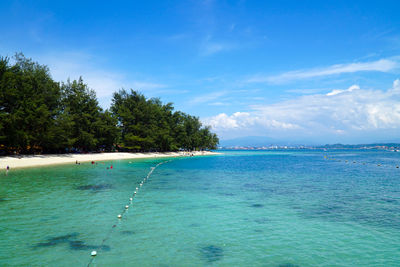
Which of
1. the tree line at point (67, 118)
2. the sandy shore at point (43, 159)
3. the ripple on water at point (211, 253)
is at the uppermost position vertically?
the tree line at point (67, 118)

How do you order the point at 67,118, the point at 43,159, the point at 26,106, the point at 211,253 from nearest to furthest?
the point at 211,253
the point at 26,106
the point at 43,159
the point at 67,118

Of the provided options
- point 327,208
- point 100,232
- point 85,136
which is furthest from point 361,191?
point 85,136

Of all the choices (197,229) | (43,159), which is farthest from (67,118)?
(197,229)

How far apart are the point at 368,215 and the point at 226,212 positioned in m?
9.83

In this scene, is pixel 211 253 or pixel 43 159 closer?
pixel 211 253

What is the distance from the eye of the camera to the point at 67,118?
72.0 meters

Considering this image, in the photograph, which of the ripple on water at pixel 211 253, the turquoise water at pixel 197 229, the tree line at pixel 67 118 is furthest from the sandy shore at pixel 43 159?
the ripple on water at pixel 211 253

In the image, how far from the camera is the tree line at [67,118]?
56812mm

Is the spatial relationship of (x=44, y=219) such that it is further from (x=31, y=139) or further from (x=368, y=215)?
(x=31, y=139)

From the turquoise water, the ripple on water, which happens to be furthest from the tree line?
the ripple on water

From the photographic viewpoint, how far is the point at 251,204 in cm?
2228

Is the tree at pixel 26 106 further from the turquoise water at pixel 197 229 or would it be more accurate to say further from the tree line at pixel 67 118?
the turquoise water at pixel 197 229

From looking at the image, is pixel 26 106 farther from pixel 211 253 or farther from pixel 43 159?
pixel 211 253

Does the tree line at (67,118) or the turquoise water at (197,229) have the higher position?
the tree line at (67,118)
